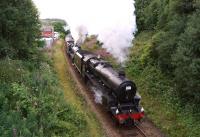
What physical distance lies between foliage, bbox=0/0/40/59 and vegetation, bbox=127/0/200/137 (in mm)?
9263

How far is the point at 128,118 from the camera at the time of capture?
76.5ft

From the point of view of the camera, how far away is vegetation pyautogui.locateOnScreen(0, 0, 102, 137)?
1572 centimetres

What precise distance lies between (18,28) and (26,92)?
8.06 m

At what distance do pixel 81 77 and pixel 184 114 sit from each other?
13.5 meters

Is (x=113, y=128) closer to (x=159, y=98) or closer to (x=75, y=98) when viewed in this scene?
(x=75, y=98)

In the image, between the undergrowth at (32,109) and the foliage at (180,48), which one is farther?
the foliage at (180,48)

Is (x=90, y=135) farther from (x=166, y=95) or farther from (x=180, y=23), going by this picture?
(x=180, y=23)

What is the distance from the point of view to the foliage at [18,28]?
79.2 ft

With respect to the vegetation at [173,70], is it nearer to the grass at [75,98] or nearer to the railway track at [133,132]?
the railway track at [133,132]

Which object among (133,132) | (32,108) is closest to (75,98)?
(133,132)

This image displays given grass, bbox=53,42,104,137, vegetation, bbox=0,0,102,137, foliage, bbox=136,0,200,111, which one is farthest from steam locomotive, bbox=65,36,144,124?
foliage, bbox=136,0,200,111

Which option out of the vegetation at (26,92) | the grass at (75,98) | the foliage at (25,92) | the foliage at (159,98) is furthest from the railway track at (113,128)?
the foliage at (25,92)

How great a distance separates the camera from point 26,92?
59.8ft

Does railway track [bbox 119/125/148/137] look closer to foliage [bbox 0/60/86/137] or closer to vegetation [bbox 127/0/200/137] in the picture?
vegetation [bbox 127/0/200/137]
